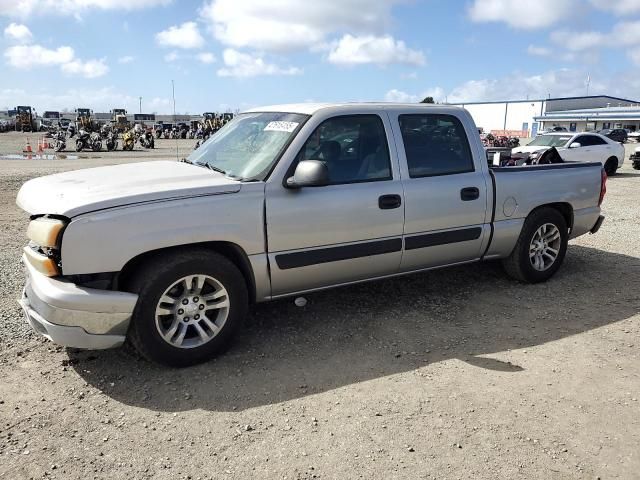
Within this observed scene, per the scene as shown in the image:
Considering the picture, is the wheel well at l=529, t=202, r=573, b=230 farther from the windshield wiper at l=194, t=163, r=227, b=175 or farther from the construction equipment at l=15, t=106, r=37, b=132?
the construction equipment at l=15, t=106, r=37, b=132

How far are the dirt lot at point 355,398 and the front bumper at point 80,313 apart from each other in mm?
353

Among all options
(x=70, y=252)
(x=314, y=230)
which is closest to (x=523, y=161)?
(x=314, y=230)

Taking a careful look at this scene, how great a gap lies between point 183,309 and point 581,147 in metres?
15.7

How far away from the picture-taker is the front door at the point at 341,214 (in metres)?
3.81

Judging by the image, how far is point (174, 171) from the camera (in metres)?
4.12

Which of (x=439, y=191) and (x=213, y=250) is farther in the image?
Answer: (x=439, y=191)

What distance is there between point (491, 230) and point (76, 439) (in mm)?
3773

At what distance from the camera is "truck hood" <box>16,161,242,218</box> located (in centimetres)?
327

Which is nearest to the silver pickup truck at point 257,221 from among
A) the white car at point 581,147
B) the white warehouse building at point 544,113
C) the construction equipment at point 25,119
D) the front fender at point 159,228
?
the front fender at point 159,228

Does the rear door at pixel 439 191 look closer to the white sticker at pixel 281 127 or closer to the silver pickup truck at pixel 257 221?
the silver pickup truck at pixel 257 221

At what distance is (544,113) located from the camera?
81.8 metres

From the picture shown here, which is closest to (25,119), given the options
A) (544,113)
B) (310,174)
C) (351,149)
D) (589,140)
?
(589,140)

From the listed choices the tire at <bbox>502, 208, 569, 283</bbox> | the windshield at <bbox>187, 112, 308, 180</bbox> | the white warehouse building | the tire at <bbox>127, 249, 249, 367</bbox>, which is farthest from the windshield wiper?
the white warehouse building

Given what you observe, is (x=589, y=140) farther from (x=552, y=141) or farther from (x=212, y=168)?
(x=212, y=168)
